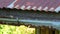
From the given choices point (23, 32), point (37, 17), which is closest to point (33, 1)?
point (37, 17)

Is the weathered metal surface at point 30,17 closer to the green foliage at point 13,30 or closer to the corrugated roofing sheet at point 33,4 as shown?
the corrugated roofing sheet at point 33,4

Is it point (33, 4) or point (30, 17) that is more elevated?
point (33, 4)

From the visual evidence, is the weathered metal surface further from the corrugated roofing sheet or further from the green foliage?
the green foliage

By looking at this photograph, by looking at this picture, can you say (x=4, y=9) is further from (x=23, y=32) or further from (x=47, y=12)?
(x=23, y=32)

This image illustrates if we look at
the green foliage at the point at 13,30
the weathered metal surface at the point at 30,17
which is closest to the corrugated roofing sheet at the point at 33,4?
the weathered metal surface at the point at 30,17

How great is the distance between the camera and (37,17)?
2461mm

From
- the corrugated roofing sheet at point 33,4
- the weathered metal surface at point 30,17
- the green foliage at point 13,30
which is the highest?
the corrugated roofing sheet at point 33,4

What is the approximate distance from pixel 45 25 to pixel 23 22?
0.27 meters

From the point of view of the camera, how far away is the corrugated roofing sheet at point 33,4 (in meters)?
2.38

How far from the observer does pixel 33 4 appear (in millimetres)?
2496

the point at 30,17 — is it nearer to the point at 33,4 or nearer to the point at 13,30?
the point at 33,4

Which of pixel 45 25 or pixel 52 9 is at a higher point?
pixel 52 9

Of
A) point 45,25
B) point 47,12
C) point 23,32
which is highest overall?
point 47,12

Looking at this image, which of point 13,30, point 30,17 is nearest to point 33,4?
point 30,17
